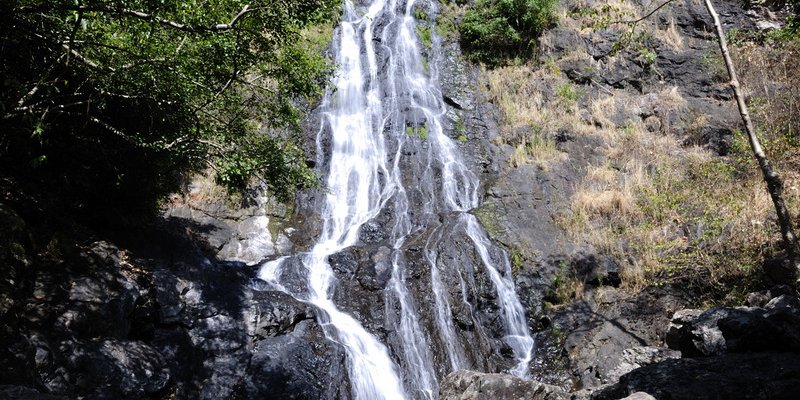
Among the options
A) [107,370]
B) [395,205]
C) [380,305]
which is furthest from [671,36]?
[107,370]

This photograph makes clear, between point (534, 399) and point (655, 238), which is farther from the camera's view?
point (655, 238)

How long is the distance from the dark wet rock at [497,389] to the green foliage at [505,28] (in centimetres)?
1471

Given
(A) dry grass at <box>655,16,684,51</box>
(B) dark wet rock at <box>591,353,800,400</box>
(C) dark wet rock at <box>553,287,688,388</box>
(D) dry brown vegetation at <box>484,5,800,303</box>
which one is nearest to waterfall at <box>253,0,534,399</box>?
(C) dark wet rock at <box>553,287,688,388</box>

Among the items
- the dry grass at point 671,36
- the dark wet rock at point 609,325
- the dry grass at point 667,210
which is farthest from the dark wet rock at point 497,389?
the dry grass at point 671,36

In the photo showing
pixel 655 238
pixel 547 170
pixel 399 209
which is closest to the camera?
pixel 655 238

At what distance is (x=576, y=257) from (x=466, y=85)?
349 inches

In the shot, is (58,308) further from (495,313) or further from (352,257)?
(495,313)

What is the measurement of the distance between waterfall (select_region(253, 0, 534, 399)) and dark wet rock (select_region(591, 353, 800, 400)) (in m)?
4.16

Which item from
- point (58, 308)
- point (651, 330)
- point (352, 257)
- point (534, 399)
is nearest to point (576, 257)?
point (651, 330)

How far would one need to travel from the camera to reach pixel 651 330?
30.6 feet

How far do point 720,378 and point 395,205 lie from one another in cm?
905

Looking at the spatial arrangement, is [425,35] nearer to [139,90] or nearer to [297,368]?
[139,90]

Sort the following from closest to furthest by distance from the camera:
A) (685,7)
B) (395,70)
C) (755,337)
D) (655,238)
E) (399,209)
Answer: (755,337) < (655,238) < (399,209) < (395,70) < (685,7)

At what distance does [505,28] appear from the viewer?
19.3 meters
